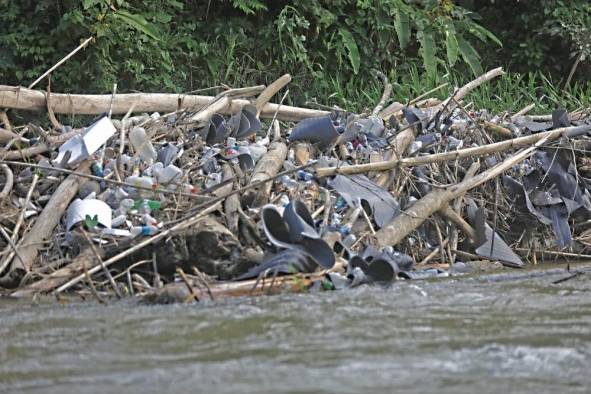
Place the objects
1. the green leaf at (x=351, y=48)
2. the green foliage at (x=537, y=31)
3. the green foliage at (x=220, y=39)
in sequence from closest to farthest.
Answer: the green foliage at (x=220, y=39), the green leaf at (x=351, y=48), the green foliage at (x=537, y=31)

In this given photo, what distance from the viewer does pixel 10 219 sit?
6.07 m

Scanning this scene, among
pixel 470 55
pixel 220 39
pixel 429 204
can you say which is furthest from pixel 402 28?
pixel 429 204

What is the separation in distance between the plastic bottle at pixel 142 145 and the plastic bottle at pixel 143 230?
2.84ft

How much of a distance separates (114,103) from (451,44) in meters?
4.76

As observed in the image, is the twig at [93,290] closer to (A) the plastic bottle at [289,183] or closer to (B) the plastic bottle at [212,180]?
(B) the plastic bottle at [212,180]

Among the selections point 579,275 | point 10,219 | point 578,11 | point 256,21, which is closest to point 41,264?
point 10,219

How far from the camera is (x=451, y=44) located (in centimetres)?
1109

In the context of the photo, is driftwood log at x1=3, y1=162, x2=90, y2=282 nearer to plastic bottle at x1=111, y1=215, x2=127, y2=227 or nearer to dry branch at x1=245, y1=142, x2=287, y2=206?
plastic bottle at x1=111, y1=215, x2=127, y2=227

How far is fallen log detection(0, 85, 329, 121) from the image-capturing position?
23.2ft

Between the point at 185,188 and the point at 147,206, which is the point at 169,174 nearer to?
the point at 185,188

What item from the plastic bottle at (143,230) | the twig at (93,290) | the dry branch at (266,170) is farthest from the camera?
the dry branch at (266,170)

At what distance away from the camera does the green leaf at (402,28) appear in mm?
10820

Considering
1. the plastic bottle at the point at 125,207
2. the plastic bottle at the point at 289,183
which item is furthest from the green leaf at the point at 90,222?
the plastic bottle at the point at 289,183

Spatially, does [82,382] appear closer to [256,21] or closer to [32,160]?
[32,160]
